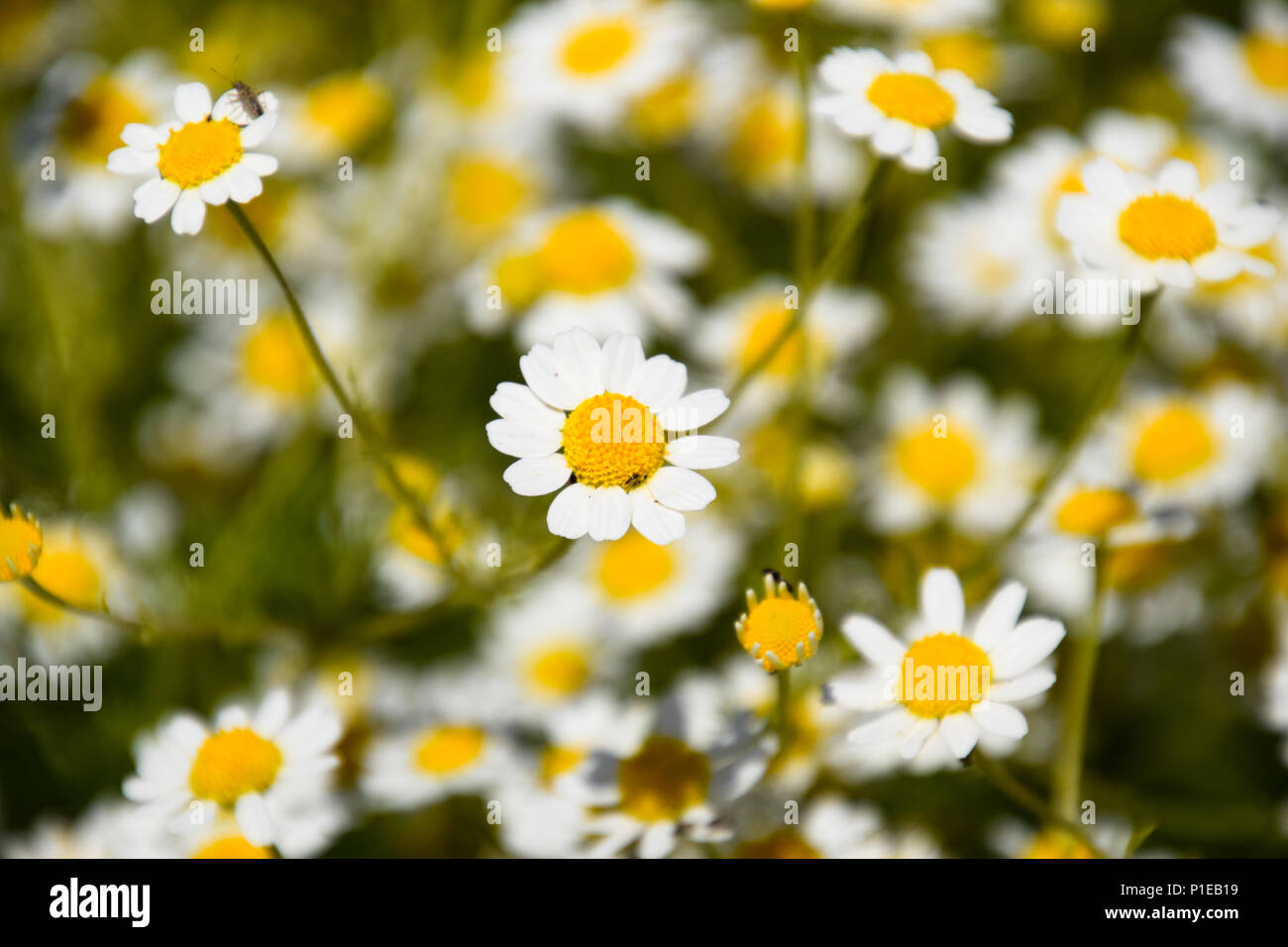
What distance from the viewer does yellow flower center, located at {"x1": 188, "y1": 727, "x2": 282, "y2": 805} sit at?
1.16 meters

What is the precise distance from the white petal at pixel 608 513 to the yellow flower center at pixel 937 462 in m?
0.96

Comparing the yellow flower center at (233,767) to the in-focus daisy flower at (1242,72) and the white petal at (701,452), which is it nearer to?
the white petal at (701,452)

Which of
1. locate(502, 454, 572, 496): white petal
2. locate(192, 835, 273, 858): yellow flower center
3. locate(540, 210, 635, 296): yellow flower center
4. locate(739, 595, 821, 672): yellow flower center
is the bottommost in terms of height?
locate(192, 835, 273, 858): yellow flower center

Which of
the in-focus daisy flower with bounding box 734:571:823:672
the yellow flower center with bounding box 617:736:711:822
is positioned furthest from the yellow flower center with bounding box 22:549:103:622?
the in-focus daisy flower with bounding box 734:571:823:672

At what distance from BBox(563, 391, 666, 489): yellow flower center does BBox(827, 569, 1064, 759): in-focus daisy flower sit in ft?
0.86

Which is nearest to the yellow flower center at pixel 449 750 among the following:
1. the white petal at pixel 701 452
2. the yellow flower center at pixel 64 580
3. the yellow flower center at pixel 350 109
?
the yellow flower center at pixel 64 580

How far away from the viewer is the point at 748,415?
184cm

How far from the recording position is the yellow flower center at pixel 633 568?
1.79 metres

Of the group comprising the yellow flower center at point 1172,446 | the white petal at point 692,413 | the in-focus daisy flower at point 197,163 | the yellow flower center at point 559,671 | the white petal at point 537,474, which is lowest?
the yellow flower center at point 559,671

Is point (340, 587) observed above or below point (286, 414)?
below

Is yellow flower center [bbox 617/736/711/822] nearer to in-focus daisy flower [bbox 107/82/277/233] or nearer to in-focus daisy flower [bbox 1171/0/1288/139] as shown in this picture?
in-focus daisy flower [bbox 107/82/277/233]
